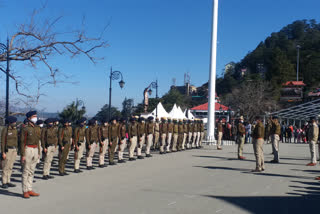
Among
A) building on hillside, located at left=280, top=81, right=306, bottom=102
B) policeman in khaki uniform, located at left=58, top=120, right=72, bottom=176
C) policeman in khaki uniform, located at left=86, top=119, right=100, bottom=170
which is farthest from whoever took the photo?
building on hillside, located at left=280, top=81, right=306, bottom=102

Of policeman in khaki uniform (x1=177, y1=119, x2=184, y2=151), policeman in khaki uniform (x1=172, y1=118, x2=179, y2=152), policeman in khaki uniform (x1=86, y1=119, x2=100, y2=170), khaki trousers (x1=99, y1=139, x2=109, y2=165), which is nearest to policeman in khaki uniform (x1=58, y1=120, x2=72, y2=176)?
policeman in khaki uniform (x1=86, y1=119, x2=100, y2=170)

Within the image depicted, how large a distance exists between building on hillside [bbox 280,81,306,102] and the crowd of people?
49274 mm

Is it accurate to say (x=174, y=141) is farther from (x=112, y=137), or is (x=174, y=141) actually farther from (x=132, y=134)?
(x=112, y=137)

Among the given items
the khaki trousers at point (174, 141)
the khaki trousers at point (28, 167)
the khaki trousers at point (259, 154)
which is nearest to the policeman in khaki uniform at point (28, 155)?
the khaki trousers at point (28, 167)

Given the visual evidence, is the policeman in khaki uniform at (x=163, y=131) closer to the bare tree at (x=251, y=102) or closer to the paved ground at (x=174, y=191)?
the paved ground at (x=174, y=191)

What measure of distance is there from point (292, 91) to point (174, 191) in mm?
63731

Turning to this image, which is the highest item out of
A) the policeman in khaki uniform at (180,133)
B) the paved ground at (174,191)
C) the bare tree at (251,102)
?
the bare tree at (251,102)

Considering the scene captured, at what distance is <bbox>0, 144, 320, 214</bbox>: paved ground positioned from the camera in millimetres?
6926

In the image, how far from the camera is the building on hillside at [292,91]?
64.6 metres

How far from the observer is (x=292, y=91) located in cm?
6600

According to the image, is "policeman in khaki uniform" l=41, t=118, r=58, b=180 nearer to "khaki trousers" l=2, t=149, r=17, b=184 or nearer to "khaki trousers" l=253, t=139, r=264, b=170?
"khaki trousers" l=2, t=149, r=17, b=184

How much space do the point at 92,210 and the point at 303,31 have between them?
11525 centimetres

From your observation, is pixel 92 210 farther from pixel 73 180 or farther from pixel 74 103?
pixel 74 103

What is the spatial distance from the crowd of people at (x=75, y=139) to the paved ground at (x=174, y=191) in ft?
2.12
